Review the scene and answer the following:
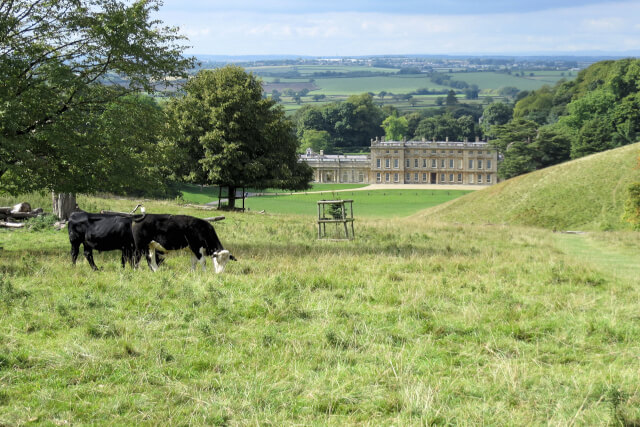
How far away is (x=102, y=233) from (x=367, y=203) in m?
89.8

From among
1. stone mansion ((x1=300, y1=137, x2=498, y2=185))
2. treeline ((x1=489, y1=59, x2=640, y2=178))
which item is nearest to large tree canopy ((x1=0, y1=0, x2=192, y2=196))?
treeline ((x1=489, y1=59, x2=640, y2=178))

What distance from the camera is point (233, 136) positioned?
1631 inches

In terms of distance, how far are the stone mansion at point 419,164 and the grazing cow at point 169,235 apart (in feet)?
508

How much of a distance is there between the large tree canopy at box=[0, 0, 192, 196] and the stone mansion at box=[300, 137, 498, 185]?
150m

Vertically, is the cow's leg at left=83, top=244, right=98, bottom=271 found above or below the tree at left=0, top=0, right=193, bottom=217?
below

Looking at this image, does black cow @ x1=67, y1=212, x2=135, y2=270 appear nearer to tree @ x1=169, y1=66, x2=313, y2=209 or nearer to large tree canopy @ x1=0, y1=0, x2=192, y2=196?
large tree canopy @ x1=0, y1=0, x2=192, y2=196

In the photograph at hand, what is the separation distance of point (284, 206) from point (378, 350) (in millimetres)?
80592

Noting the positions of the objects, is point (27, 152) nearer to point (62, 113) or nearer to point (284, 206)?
point (62, 113)

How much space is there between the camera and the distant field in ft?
268

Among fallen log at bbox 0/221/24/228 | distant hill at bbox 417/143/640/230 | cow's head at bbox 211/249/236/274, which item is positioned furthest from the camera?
distant hill at bbox 417/143/640/230

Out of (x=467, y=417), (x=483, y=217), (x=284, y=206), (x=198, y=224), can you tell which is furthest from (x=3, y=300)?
(x=284, y=206)

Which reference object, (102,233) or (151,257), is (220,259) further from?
(102,233)

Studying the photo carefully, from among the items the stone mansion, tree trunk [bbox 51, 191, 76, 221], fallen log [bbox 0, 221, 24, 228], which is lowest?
the stone mansion

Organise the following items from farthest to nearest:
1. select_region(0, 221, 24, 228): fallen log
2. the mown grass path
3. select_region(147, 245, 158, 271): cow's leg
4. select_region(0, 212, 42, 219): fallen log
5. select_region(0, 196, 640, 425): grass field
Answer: select_region(0, 212, 42, 219): fallen log < select_region(0, 221, 24, 228): fallen log < the mown grass path < select_region(147, 245, 158, 271): cow's leg < select_region(0, 196, 640, 425): grass field
